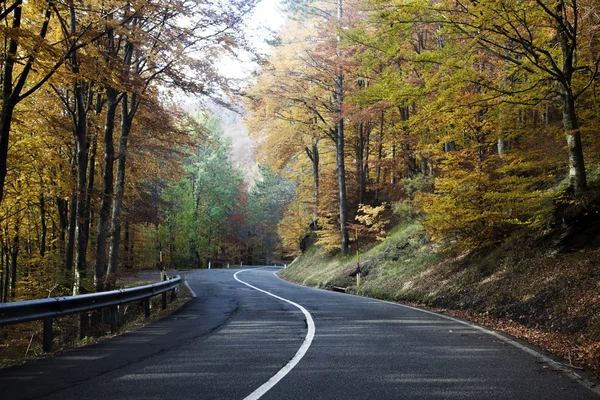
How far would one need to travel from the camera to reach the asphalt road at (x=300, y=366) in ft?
13.9

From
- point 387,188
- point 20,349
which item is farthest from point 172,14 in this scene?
point 387,188

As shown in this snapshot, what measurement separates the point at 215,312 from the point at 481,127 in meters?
8.86

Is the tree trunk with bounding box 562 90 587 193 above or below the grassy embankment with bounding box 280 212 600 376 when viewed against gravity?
above

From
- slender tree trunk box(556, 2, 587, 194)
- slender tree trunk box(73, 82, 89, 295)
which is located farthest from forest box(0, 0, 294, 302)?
slender tree trunk box(556, 2, 587, 194)

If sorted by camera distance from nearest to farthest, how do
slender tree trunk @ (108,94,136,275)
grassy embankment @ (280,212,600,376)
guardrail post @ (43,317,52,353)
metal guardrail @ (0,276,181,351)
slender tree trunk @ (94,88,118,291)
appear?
metal guardrail @ (0,276,181,351)
guardrail post @ (43,317,52,353)
grassy embankment @ (280,212,600,376)
slender tree trunk @ (94,88,118,291)
slender tree trunk @ (108,94,136,275)

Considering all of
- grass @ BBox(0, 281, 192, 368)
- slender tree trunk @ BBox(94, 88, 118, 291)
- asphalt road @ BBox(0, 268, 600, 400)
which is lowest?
grass @ BBox(0, 281, 192, 368)

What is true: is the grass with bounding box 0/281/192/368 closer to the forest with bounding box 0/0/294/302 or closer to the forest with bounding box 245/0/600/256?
the forest with bounding box 0/0/294/302

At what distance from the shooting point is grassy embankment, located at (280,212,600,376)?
6883mm

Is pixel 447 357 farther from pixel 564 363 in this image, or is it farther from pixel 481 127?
pixel 481 127

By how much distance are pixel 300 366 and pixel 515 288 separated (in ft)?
21.9

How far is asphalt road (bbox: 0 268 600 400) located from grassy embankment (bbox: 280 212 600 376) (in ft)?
3.02

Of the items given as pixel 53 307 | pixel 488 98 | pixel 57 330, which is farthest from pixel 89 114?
pixel 488 98

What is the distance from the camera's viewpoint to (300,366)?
5250mm

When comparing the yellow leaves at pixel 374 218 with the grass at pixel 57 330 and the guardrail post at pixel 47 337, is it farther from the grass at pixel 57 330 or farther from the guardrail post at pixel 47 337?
the guardrail post at pixel 47 337
